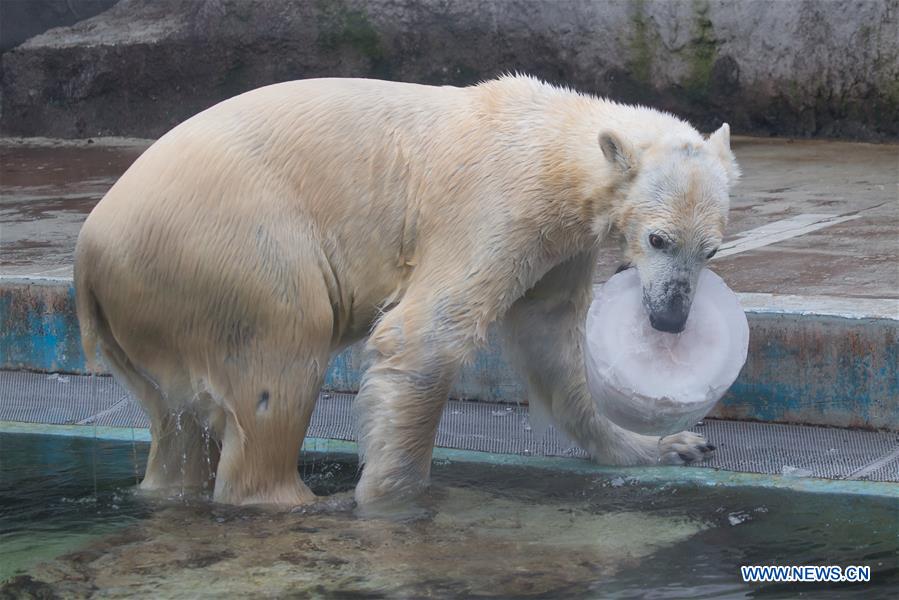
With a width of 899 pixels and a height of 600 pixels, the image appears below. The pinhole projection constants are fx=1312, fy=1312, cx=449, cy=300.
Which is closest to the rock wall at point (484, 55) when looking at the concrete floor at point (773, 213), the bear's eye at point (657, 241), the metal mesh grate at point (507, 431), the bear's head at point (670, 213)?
the concrete floor at point (773, 213)

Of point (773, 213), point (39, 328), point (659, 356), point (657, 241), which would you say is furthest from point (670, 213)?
point (773, 213)

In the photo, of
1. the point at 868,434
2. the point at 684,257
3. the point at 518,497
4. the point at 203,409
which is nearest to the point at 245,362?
the point at 203,409

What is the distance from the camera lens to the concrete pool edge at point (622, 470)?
373 cm

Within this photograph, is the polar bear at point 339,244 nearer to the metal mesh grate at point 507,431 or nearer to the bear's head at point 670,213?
the bear's head at point 670,213

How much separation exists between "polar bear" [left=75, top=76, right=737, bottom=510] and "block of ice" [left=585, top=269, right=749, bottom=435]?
20 cm

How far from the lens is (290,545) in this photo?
11.3ft

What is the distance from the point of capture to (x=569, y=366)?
3973 millimetres

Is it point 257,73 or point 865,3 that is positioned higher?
point 865,3

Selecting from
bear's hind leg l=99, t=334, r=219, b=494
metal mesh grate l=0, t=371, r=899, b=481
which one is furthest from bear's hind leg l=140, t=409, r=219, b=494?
metal mesh grate l=0, t=371, r=899, b=481

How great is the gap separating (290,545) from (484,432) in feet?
3.81

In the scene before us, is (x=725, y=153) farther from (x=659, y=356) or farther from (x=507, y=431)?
(x=507, y=431)

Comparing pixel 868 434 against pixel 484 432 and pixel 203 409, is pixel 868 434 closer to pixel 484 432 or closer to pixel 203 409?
pixel 484 432

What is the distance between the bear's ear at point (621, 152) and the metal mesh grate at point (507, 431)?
3.78 feet

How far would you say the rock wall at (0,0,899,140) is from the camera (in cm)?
817
